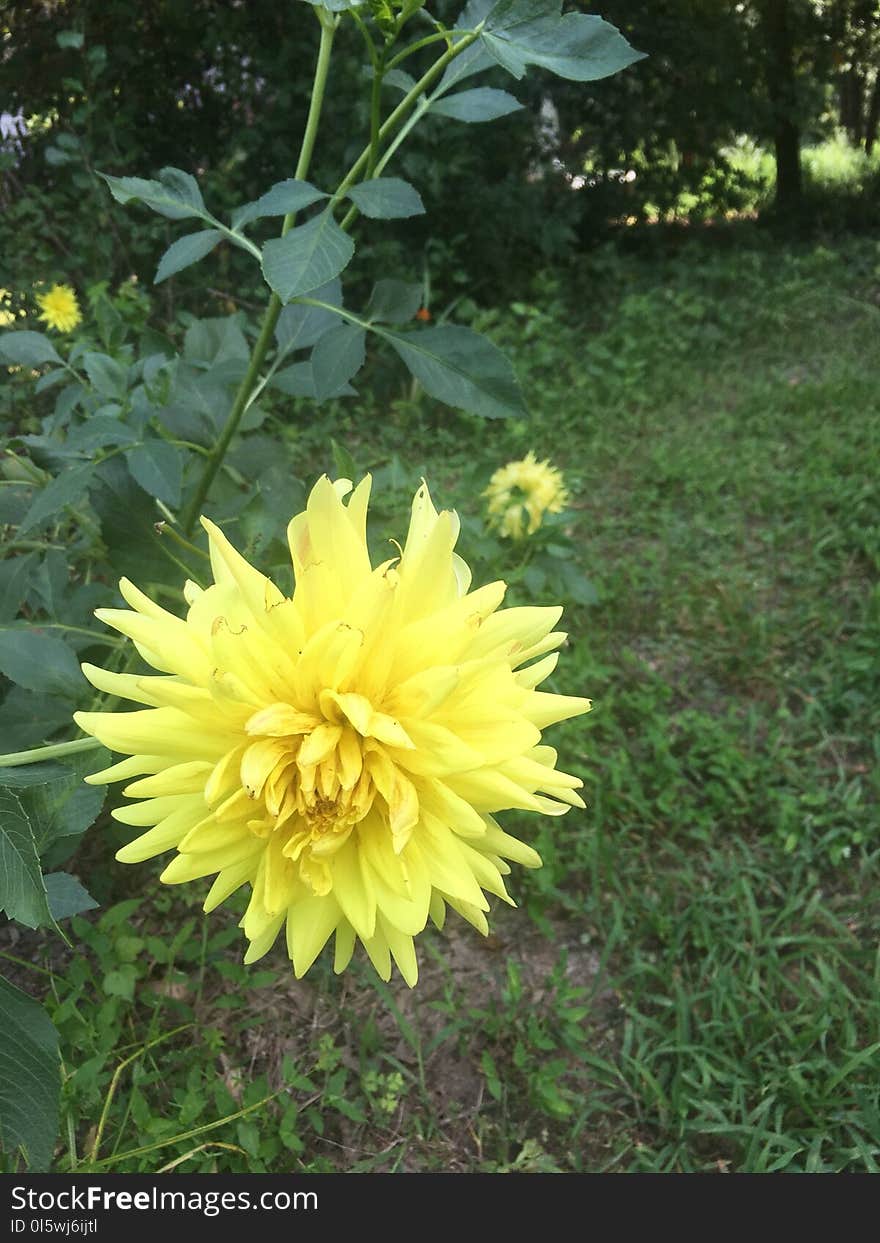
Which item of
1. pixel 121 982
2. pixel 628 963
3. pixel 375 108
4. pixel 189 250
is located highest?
pixel 375 108

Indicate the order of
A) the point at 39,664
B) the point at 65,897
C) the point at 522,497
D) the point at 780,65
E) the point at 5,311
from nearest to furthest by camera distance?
the point at 65,897
the point at 39,664
the point at 522,497
the point at 5,311
the point at 780,65

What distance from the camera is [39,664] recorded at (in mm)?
1176

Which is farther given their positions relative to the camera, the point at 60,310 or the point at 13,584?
the point at 60,310

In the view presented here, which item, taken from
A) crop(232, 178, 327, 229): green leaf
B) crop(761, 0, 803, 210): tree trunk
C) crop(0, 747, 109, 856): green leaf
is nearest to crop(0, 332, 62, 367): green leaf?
crop(232, 178, 327, 229): green leaf

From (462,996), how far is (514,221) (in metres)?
4.28

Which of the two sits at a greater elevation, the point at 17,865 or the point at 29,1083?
the point at 17,865

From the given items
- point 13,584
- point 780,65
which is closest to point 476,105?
point 13,584

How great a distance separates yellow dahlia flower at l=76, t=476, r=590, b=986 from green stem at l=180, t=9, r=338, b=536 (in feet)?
1.18

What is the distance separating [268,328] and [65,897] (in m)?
0.74

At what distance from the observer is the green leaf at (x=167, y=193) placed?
3.52ft

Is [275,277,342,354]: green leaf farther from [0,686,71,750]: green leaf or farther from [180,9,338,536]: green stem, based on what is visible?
[0,686,71,750]: green leaf

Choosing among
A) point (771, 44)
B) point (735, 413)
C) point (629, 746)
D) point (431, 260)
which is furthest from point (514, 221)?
point (629, 746)

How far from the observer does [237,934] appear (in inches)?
68.3

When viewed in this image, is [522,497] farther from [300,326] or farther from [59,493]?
[59,493]
